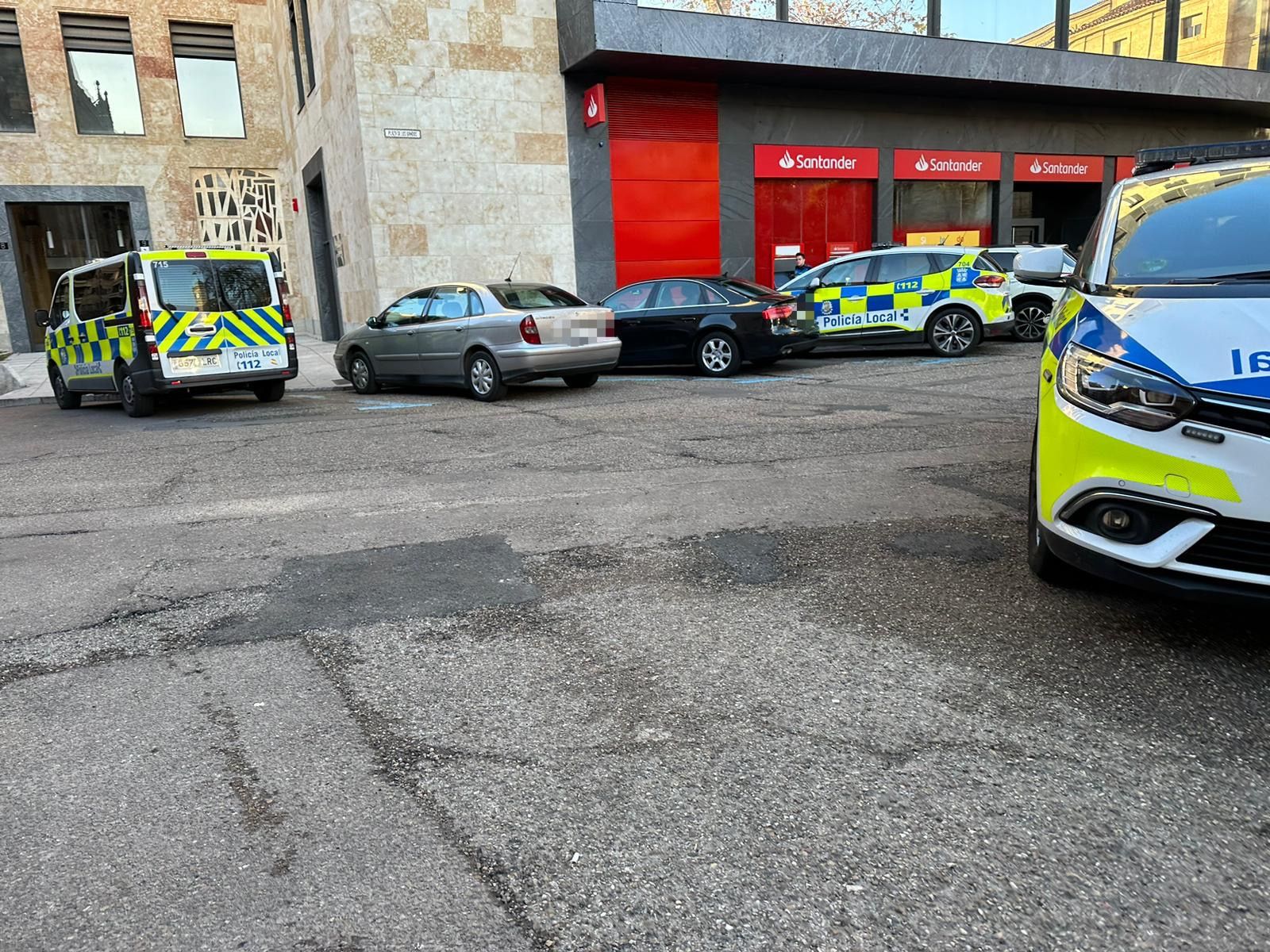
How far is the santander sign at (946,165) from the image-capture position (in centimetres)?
2108

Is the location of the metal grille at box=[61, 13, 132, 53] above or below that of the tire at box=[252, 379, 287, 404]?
above

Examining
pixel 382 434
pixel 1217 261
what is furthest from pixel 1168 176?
pixel 382 434

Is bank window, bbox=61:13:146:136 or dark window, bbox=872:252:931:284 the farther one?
bank window, bbox=61:13:146:136

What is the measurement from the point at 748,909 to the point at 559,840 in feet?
1.72

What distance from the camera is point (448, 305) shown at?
11.3m

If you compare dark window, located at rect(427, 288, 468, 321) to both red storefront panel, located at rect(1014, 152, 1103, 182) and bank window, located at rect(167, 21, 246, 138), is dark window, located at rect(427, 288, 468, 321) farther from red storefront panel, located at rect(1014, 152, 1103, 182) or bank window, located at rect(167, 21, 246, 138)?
red storefront panel, located at rect(1014, 152, 1103, 182)

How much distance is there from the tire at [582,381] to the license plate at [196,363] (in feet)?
13.6

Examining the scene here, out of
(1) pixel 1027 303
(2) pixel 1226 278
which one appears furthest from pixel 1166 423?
(1) pixel 1027 303

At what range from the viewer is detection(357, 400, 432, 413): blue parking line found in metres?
11.0

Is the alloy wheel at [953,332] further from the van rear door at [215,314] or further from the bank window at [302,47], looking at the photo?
the bank window at [302,47]

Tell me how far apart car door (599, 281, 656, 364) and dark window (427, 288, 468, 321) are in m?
2.39

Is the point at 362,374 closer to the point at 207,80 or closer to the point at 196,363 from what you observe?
the point at 196,363

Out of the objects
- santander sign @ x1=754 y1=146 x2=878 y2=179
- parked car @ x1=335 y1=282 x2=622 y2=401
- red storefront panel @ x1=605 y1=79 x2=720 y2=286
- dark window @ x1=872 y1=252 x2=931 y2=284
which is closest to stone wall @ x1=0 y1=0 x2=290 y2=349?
red storefront panel @ x1=605 y1=79 x2=720 y2=286

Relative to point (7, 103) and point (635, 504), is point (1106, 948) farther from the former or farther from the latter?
point (7, 103)
